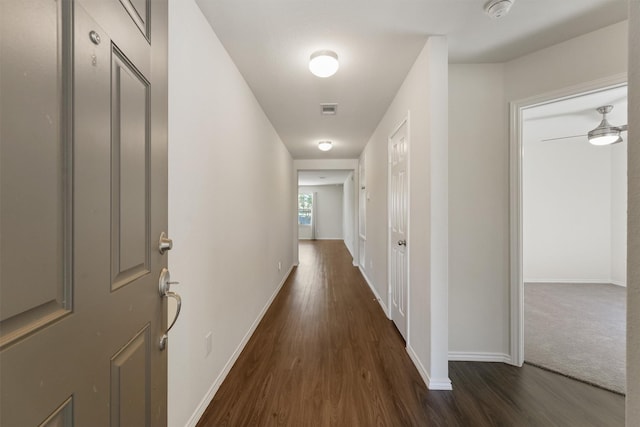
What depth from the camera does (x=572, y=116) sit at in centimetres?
308

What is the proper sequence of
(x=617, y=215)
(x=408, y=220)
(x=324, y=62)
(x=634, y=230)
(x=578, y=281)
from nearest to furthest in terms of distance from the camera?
(x=634, y=230), (x=324, y=62), (x=408, y=220), (x=617, y=215), (x=578, y=281)

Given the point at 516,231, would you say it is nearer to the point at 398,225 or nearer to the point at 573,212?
the point at 398,225

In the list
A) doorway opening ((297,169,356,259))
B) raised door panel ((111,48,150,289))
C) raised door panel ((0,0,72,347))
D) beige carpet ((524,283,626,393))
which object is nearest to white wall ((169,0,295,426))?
raised door panel ((111,48,150,289))

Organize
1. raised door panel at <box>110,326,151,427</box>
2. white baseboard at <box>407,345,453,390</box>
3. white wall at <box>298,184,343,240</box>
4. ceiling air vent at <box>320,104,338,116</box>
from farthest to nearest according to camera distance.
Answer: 1. white wall at <box>298,184,343,240</box>
2. ceiling air vent at <box>320,104,338,116</box>
3. white baseboard at <box>407,345,453,390</box>
4. raised door panel at <box>110,326,151,427</box>

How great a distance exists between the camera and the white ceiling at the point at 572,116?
98.7 inches

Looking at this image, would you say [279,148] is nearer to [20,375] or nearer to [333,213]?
[20,375]

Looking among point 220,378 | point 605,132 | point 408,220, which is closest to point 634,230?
point 408,220

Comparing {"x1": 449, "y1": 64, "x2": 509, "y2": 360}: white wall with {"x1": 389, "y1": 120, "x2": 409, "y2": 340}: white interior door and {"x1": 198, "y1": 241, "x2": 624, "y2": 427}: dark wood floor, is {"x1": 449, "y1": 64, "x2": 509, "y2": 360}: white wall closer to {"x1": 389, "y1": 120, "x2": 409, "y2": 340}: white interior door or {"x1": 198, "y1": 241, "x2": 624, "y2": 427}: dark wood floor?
{"x1": 198, "y1": 241, "x2": 624, "y2": 427}: dark wood floor

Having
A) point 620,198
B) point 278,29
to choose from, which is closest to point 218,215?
point 278,29

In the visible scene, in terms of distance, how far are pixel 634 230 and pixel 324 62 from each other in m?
1.95

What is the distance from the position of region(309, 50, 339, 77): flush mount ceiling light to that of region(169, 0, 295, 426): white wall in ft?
2.24

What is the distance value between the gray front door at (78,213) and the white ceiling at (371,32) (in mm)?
1080

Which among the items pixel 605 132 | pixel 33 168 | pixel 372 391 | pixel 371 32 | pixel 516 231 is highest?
pixel 371 32

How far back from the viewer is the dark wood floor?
5.18ft
